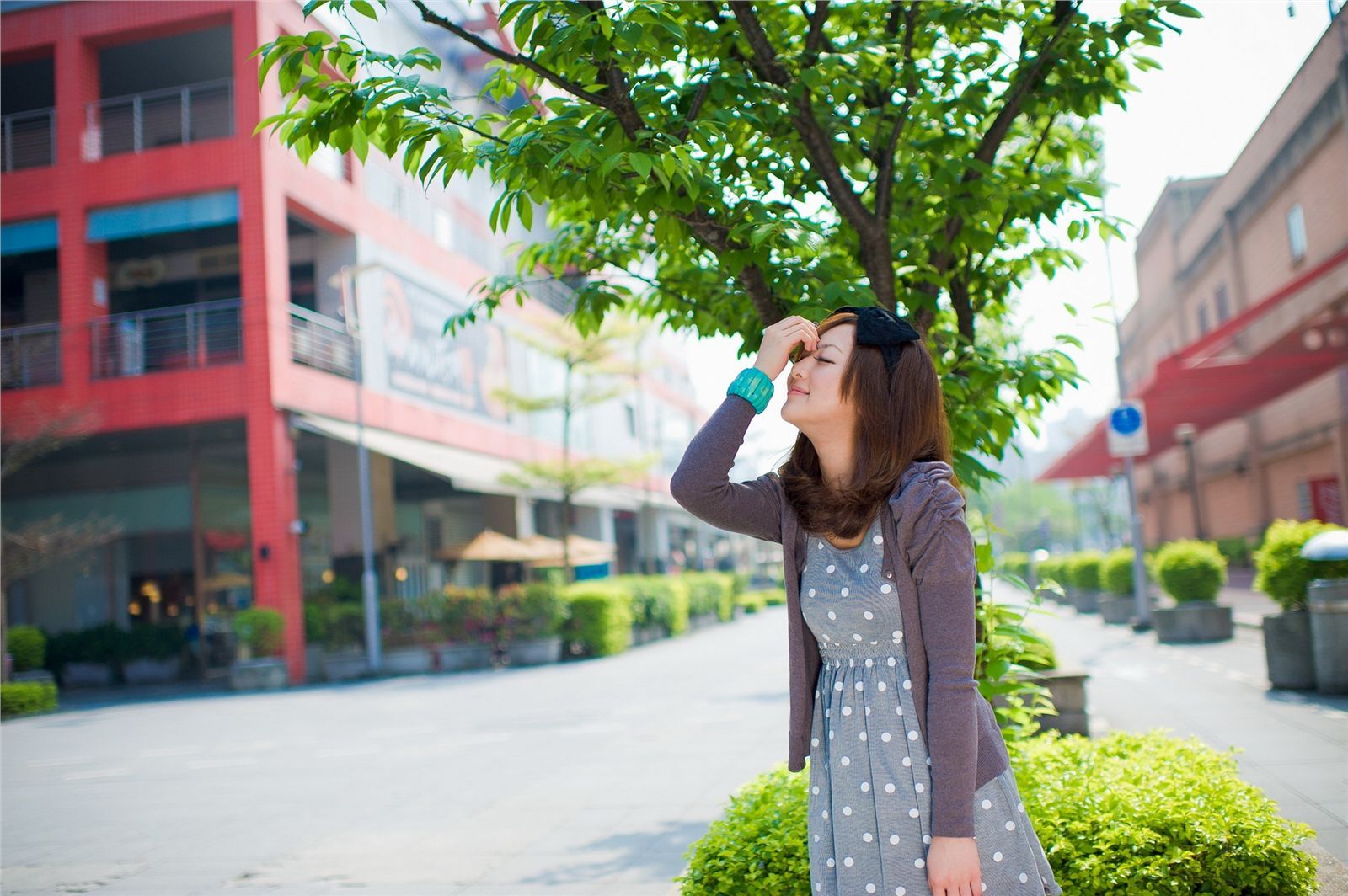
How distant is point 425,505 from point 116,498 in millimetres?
8080

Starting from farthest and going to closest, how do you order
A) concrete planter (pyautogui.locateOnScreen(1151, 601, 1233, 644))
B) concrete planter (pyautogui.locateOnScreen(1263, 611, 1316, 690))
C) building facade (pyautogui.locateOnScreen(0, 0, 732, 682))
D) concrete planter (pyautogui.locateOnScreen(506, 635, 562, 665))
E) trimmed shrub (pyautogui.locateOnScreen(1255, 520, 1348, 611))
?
1. concrete planter (pyautogui.locateOnScreen(506, 635, 562, 665))
2. building facade (pyautogui.locateOnScreen(0, 0, 732, 682))
3. concrete planter (pyautogui.locateOnScreen(1151, 601, 1233, 644))
4. trimmed shrub (pyautogui.locateOnScreen(1255, 520, 1348, 611))
5. concrete planter (pyautogui.locateOnScreen(1263, 611, 1316, 690))

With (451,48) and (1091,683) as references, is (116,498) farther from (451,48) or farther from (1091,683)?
(1091,683)

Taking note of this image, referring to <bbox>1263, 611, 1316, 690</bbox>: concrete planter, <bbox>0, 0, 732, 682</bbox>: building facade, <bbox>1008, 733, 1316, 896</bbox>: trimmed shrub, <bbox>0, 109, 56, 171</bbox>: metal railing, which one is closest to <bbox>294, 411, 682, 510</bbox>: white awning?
<bbox>0, 0, 732, 682</bbox>: building facade

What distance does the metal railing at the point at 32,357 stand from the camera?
2014 cm

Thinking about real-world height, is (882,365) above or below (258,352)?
below

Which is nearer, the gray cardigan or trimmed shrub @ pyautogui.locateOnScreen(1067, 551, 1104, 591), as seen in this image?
the gray cardigan

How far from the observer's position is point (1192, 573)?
49.1ft

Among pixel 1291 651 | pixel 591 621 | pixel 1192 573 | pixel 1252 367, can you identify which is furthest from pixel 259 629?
pixel 1252 367

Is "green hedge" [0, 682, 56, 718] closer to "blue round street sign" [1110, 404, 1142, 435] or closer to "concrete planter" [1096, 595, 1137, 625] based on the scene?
"blue round street sign" [1110, 404, 1142, 435]

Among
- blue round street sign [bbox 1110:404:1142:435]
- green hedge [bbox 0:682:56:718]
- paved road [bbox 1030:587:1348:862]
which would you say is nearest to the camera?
paved road [bbox 1030:587:1348:862]

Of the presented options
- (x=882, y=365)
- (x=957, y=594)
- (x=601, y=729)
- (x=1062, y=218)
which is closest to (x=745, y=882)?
(x=957, y=594)

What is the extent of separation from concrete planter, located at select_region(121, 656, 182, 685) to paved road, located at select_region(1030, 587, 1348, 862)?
55.5 feet

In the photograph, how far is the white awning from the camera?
69.3 feet

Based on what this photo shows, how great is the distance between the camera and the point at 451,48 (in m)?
28.5
